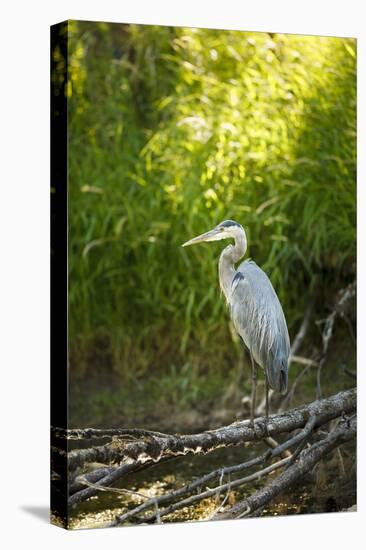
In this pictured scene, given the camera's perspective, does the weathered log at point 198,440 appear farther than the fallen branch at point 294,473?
No

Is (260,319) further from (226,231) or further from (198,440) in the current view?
(198,440)

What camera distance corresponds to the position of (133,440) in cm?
346

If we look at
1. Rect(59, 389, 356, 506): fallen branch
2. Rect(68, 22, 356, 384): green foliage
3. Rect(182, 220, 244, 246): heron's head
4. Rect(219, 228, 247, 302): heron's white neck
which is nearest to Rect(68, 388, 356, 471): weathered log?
Rect(59, 389, 356, 506): fallen branch

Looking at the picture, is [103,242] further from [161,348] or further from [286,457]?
[286,457]

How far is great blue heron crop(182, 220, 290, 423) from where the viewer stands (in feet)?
12.6

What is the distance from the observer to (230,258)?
12.8ft

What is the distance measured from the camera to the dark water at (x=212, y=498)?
11.7 ft

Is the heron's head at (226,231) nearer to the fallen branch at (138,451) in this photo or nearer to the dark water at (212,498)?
the fallen branch at (138,451)

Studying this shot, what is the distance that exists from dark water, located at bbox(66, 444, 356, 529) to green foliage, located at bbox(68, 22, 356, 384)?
2.61ft

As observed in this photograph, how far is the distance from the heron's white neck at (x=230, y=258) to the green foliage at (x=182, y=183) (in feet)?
2.66

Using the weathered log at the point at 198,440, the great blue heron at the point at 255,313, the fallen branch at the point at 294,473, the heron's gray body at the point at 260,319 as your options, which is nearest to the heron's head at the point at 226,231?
the great blue heron at the point at 255,313

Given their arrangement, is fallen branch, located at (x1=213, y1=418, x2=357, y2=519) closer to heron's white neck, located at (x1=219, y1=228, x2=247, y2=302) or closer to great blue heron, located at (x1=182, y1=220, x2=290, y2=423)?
great blue heron, located at (x1=182, y1=220, x2=290, y2=423)

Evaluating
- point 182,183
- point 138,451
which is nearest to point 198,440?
point 138,451

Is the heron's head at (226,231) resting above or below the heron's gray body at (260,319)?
above
